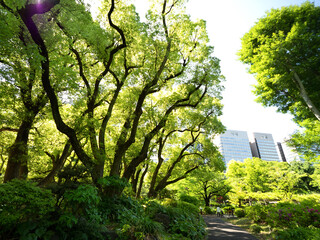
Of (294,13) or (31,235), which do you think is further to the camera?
(294,13)

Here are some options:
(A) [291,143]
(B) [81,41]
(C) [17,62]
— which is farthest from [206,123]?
(C) [17,62]

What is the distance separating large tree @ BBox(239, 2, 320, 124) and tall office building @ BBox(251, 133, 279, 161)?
405 ft

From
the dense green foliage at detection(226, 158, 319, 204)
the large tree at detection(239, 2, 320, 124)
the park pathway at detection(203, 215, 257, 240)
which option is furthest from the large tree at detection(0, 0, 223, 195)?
the dense green foliage at detection(226, 158, 319, 204)

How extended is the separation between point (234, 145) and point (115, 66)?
118 m

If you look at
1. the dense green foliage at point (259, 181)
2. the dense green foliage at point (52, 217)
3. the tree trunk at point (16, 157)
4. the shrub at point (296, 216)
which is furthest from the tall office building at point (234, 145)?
the dense green foliage at point (52, 217)

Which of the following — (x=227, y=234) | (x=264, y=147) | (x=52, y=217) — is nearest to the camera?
(x=52, y=217)

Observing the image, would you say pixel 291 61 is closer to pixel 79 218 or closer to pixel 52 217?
pixel 79 218

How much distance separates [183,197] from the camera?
14367mm

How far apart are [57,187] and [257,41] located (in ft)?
46.4

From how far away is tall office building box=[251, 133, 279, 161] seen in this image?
375ft

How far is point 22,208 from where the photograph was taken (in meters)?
3.91

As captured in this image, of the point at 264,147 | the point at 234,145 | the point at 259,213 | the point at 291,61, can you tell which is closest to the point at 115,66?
the point at 291,61

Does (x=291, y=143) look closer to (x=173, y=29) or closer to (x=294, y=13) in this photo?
(x=294, y=13)

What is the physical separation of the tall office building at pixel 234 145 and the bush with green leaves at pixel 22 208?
A: 115 meters
